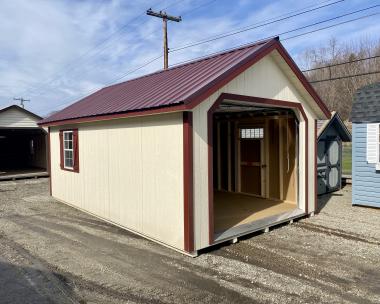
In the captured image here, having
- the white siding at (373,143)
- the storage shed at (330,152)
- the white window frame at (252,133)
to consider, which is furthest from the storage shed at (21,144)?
the white siding at (373,143)

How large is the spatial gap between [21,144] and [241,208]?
2053 centimetres

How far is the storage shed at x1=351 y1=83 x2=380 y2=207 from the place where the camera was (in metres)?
9.07

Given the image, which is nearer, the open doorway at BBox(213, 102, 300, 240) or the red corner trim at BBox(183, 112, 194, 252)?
the red corner trim at BBox(183, 112, 194, 252)

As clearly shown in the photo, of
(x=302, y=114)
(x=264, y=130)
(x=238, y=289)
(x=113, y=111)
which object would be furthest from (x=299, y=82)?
(x=238, y=289)

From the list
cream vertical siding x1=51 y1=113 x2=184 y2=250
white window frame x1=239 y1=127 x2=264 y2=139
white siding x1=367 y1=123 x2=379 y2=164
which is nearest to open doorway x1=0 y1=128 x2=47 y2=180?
cream vertical siding x1=51 y1=113 x2=184 y2=250

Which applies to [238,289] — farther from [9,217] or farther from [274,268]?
[9,217]

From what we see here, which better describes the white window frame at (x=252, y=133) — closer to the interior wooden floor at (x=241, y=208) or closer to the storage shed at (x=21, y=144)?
the interior wooden floor at (x=241, y=208)

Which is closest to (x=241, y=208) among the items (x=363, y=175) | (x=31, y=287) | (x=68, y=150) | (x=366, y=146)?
(x=363, y=175)

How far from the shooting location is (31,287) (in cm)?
464

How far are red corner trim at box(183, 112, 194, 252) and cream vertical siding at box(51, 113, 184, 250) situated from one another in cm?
14

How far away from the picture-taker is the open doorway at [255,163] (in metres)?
8.59

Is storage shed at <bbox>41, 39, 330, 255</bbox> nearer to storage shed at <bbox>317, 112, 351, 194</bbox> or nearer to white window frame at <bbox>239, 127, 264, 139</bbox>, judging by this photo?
white window frame at <bbox>239, 127, 264, 139</bbox>

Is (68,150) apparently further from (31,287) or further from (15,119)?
(15,119)

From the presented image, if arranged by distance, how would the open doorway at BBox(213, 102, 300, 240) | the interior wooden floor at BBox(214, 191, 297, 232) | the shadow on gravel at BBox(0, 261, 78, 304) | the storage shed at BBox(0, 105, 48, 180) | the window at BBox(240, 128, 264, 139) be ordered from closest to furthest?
the shadow on gravel at BBox(0, 261, 78, 304)
the interior wooden floor at BBox(214, 191, 297, 232)
the open doorway at BBox(213, 102, 300, 240)
the window at BBox(240, 128, 264, 139)
the storage shed at BBox(0, 105, 48, 180)
